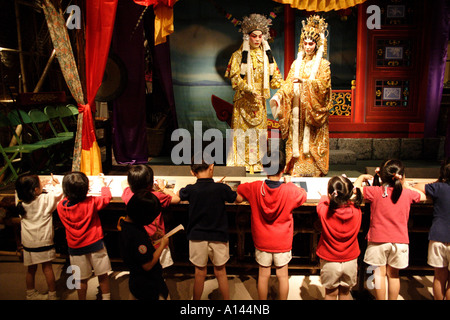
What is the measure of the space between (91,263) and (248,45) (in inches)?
148

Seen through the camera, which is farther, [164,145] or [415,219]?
[164,145]

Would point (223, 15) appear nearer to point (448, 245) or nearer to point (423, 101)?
point (423, 101)

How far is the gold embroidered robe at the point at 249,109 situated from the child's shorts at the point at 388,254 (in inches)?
124

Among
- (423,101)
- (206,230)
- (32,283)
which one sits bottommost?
(32,283)

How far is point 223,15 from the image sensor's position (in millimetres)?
7117

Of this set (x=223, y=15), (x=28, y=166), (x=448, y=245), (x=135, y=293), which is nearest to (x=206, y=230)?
(x=135, y=293)

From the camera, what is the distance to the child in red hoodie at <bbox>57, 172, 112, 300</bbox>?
9.46 ft

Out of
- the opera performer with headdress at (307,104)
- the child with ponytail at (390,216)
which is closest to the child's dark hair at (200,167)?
the child with ponytail at (390,216)

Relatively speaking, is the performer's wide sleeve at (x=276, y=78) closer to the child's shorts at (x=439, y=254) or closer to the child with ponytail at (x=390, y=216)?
the child with ponytail at (x=390, y=216)

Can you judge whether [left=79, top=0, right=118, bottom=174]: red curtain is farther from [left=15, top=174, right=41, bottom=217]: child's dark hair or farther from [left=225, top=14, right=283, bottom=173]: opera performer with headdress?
[left=15, top=174, right=41, bottom=217]: child's dark hair

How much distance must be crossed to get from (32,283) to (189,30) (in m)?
5.39

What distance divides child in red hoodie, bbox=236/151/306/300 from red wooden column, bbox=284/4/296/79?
175 inches

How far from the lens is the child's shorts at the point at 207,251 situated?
9.61 feet

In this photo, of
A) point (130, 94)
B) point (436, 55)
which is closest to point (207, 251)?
point (130, 94)
